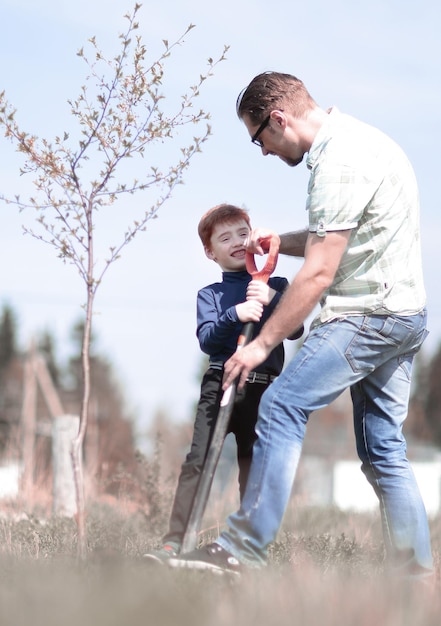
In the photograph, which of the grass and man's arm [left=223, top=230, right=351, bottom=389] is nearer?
the grass

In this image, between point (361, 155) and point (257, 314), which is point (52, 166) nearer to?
point (257, 314)

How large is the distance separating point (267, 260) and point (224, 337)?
461 mm

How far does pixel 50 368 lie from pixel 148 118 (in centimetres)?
5275

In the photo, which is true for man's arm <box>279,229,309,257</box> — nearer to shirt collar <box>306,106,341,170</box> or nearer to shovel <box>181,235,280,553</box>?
shovel <box>181,235,280,553</box>

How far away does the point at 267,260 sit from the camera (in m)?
4.40

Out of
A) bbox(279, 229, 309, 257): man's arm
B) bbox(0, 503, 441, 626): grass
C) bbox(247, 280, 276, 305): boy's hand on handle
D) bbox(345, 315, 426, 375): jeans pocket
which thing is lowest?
bbox(0, 503, 441, 626): grass

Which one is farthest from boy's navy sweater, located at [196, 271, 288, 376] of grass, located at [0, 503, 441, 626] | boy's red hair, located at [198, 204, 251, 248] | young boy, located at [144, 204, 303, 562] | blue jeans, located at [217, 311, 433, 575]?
grass, located at [0, 503, 441, 626]

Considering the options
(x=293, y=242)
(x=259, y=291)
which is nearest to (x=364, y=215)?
(x=259, y=291)

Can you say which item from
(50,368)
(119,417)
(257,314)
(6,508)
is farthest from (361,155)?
(50,368)

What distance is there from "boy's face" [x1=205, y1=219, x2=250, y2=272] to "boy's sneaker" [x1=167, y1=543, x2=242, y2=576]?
5.39 ft

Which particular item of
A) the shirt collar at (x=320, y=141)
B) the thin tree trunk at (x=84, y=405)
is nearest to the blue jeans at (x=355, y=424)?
the shirt collar at (x=320, y=141)

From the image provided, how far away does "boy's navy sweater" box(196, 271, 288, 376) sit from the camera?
459cm

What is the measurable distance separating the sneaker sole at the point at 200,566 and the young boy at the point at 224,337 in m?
0.81

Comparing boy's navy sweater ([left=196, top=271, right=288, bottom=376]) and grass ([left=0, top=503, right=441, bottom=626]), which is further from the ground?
boy's navy sweater ([left=196, top=271, right=288, bottom=376])
